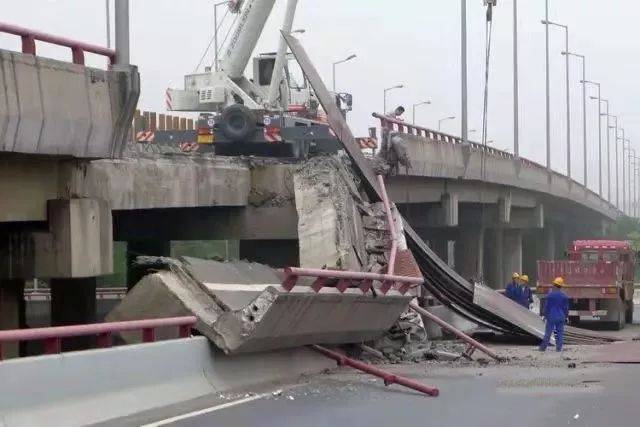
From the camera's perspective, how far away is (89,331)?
1166 centimetres

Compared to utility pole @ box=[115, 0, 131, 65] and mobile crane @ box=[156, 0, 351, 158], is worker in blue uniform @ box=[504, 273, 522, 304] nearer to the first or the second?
mobile crane @ box=[156, 0, 351, 158]

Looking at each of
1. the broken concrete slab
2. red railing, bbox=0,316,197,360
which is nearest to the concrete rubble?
the broken concrete slab

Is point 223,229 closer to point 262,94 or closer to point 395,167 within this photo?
point 395,167

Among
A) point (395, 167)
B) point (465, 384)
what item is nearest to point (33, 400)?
point (465, 384)

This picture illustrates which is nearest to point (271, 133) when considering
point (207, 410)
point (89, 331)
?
point (207, 410)

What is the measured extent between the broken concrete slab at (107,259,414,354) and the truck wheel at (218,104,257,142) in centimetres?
1049

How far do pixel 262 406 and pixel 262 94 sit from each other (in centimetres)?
2418

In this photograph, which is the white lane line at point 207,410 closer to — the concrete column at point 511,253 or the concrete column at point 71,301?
the concrete column at point 71,301

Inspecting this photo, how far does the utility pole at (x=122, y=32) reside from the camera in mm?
16438

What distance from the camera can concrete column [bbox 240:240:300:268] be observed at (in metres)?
25.1

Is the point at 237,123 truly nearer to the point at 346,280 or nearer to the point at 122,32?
the point at 122,32

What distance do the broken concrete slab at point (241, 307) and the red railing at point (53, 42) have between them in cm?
283

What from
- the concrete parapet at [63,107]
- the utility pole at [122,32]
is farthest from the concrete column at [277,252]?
the concrete parapet at [63,107]

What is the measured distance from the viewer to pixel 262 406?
1346 centimetres
